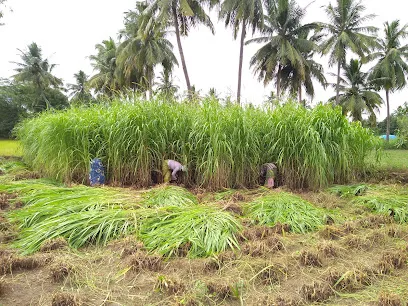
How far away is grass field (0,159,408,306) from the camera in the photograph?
5.46 ft

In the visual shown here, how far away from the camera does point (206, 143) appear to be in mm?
4145

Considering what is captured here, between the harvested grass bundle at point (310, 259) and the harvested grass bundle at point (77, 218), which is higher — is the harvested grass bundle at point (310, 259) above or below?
below

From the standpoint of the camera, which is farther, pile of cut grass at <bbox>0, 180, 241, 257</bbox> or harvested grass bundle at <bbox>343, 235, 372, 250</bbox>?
harvested grass bundle at <bbox>343, 235, 372, 250</bbox>

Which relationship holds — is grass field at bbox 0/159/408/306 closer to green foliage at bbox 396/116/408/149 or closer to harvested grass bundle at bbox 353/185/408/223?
harvested grass bundle at bbox 353/185/408/223

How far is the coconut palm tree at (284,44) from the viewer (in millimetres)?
18108

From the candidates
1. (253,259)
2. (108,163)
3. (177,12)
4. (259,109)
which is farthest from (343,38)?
(253,259)

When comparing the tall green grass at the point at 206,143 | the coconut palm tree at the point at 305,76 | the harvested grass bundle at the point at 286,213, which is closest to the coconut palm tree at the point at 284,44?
the coconut palm tree at the point at 305,76

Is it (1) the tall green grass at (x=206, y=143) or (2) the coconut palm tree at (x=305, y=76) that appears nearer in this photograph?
(1) the tall green grass at (x=206, y=143)

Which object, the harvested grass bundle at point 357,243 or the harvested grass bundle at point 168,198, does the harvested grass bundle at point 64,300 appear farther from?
the harvested grass bundle at point 357,243

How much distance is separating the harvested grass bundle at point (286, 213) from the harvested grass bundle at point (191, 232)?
17.0 inches

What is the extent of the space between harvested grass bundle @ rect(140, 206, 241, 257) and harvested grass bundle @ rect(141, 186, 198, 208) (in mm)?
299

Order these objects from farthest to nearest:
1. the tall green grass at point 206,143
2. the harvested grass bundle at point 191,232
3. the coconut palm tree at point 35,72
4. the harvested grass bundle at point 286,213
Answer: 1. the coconut palm tree at point 35,72
2. the tall green grass at point 206,143
3. the harvested grass bundle at point 286,213
4. the harvested grass bundle at point 191,232

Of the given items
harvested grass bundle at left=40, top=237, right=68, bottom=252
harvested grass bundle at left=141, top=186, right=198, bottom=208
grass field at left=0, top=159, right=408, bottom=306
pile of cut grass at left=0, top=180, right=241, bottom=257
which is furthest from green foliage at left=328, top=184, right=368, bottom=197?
harvested grass bundle at left=40, top=237, right=68, bottom=252

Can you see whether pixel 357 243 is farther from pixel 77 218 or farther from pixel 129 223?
pixel 77 218
